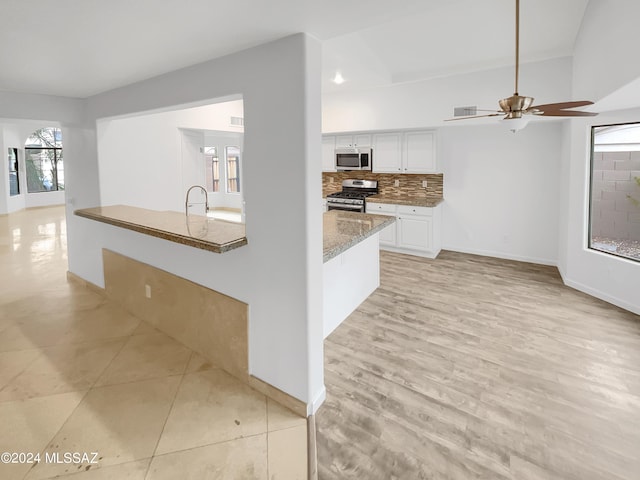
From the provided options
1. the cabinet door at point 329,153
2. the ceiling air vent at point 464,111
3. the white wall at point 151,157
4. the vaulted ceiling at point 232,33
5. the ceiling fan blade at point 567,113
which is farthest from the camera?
the cabinet door at point 329,153

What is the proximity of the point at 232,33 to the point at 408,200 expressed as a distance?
15.5 ft

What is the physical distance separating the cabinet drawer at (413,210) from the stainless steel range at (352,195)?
28.4 inches

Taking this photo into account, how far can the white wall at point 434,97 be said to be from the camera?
4414 millimetres

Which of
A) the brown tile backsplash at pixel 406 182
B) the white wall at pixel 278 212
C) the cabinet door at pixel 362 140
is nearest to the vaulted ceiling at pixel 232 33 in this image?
the white wall at pixel 278 212

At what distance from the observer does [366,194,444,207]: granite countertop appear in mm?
5816

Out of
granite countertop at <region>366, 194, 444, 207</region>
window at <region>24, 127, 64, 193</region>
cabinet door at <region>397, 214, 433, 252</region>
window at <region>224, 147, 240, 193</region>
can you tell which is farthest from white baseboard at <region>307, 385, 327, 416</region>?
window at <region>24, 127, 64, 193</region>

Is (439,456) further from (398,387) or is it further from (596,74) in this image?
(596,74)

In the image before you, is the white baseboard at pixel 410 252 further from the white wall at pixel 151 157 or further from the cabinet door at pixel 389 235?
the white wall at pixel 151 157

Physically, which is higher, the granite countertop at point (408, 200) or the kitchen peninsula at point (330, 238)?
the granite countertop at point (408, 200)

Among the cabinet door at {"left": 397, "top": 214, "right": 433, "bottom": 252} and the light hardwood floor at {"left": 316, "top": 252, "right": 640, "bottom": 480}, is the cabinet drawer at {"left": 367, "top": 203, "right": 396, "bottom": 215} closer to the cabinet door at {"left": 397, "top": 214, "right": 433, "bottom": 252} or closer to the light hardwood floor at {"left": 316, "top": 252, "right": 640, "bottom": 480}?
the cabinet door at {"left": 397, "top": 214, "right": 433, "bottom": 252}

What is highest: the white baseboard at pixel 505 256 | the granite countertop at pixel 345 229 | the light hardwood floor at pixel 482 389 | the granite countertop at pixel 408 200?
the granite countertop at pixel 408 200

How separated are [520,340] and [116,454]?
3187mm

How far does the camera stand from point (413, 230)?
5.94 metres

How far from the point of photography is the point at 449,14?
10.7 ft
